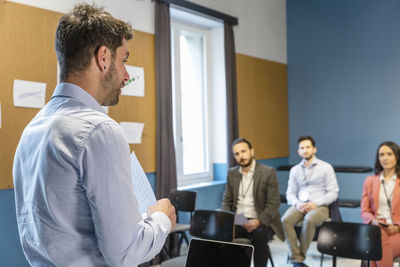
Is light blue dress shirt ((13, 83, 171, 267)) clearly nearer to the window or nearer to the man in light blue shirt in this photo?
the man in light blue shirt

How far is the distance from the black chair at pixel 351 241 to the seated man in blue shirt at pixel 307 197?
1.37 m

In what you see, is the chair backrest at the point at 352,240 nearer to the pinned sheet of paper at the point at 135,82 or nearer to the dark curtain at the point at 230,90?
the pinned sheet of paper at the point at 135,82

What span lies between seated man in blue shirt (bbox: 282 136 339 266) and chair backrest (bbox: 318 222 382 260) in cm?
137

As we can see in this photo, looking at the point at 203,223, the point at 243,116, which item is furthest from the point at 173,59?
the point at 203,223

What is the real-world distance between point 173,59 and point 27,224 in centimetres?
410

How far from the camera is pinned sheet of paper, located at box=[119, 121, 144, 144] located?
4.07m

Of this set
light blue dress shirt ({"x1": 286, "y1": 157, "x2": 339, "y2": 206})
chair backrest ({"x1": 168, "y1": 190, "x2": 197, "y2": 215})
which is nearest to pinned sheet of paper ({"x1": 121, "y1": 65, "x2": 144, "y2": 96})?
chair backrest ({"x1": 168, "y1": 190, "x2": 197, "y2": 215})

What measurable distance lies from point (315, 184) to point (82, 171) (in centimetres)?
398

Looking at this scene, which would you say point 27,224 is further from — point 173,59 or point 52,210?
point 173,59

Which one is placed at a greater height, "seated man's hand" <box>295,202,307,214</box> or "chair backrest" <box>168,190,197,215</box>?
"chair backrest" <box>168,190,197,215</box>

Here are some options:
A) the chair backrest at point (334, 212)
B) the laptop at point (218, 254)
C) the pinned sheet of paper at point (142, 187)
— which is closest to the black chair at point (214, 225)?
the laptop at point (218, 254)

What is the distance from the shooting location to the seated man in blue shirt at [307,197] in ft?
13.8

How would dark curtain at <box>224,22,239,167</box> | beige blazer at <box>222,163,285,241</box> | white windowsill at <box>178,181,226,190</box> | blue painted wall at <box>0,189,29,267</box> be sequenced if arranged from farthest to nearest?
dark curtain at <box>224,22,239,167</box> → white windowsill at <box>178,181,226,190</box> → beige blazer at <box>222,163,285,241</box> → blue painted wall at <box>0,189,29,267</box>

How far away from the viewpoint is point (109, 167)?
864mm
